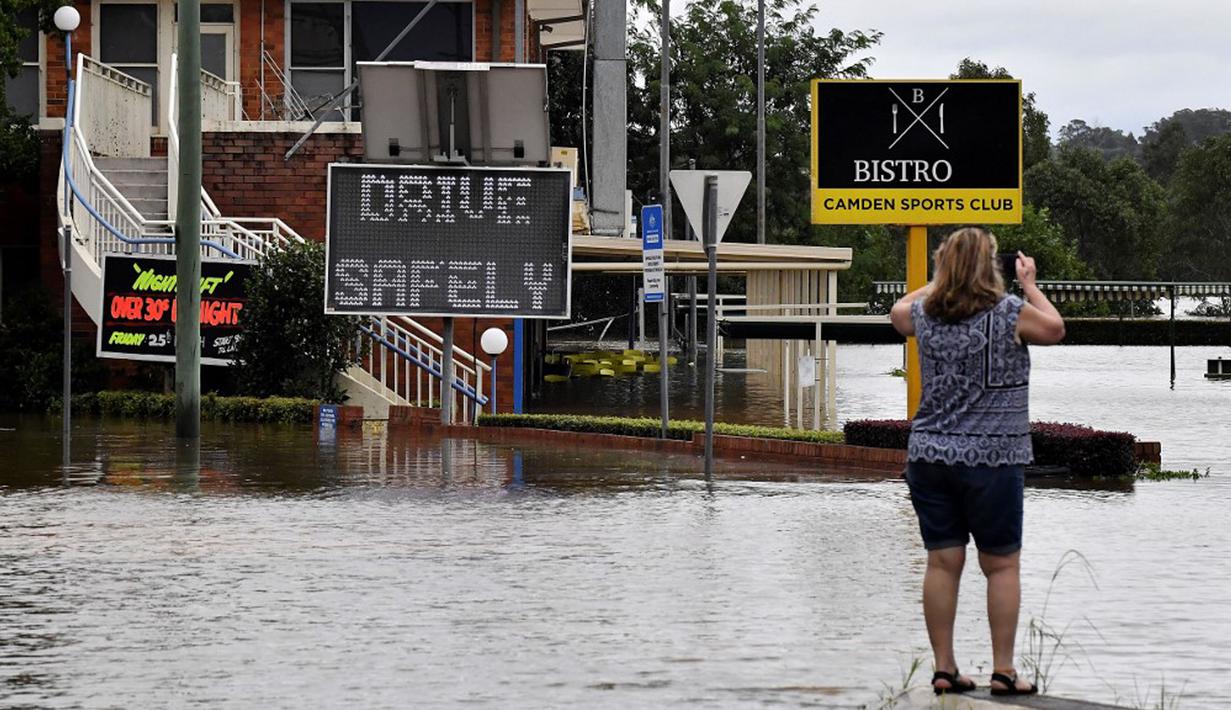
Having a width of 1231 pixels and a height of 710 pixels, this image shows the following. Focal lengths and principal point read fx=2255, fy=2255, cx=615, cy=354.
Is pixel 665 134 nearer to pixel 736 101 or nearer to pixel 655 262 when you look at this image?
pixel 655 262

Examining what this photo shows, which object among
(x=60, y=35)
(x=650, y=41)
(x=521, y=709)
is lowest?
(x=521, y=709)

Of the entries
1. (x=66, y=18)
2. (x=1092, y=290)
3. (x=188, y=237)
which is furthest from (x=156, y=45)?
(x=1092, y=290)

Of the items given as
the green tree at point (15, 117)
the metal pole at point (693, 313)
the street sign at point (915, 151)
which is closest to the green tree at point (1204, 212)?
the metal pole at point (693, 313)

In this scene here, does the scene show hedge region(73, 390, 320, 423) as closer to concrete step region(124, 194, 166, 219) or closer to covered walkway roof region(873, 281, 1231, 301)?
concrete step region(124, 194, 166, 219)

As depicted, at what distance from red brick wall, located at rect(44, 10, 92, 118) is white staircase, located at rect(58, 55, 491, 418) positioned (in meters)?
2.56

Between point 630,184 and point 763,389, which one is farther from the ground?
point 630,184

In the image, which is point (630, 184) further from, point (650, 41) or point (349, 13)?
point (349, 13)

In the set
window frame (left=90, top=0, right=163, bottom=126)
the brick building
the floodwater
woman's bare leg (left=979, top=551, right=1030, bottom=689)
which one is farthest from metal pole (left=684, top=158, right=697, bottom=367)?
woman's bare leg (left=979, top=551, right=1030, bottom=689)

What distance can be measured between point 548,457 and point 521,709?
12.3 meters

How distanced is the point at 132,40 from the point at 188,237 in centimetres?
1468

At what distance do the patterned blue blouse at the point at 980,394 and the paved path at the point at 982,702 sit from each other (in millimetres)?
881

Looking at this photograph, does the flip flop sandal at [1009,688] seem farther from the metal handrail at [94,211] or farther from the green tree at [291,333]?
the metal handrail at [94,211]

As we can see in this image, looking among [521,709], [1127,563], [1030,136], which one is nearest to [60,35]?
[1127,563]

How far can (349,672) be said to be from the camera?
9.12 meters
